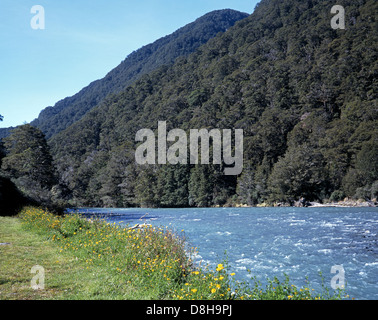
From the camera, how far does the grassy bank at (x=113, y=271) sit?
186 inches

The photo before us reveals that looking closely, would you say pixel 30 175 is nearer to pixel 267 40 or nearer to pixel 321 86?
pixel 321 86

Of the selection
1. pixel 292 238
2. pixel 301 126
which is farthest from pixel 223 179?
pixel 292 238

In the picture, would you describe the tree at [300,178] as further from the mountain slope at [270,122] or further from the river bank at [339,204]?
the river bank at [339,204]

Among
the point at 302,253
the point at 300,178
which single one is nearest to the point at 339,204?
the point at 300,178

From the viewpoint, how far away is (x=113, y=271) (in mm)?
6051

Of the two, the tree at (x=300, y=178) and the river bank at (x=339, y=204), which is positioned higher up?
the tree at (x=300, y=178)

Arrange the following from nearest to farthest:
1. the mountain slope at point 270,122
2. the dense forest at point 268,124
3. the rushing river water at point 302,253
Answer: the rushing river water at point 302,253, the dense forest at point 268,124, the mountain slope at point 270,122

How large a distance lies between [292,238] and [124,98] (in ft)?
448

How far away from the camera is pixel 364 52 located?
64875 millimetres

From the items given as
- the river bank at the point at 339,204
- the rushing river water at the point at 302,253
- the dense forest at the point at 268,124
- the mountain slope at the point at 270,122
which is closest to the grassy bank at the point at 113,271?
the rushing river water at the point at 302,253

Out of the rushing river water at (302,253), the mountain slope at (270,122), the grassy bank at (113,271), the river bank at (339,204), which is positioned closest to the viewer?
the grassy bank at (113,271)

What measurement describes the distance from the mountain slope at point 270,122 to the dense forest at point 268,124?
0.24 metres

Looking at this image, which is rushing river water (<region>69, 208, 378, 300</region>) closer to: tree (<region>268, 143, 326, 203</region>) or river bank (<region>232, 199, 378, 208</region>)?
river bank (<region>232, 199, 378, 208</region>)
